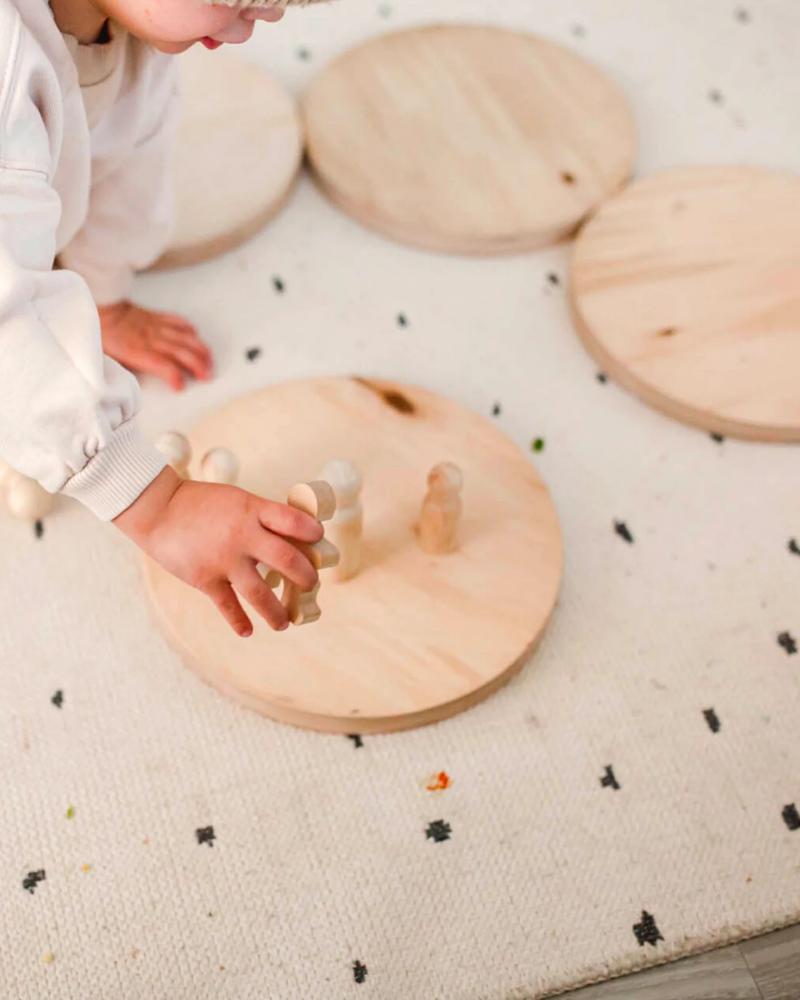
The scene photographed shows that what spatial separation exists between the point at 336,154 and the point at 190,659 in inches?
21.2

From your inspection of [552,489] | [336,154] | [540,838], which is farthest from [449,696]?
[336,154]

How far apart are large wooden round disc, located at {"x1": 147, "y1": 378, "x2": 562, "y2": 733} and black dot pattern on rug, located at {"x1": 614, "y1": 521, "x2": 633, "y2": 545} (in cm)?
7

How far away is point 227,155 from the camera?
977 mm

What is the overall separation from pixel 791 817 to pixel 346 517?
0.37 meters

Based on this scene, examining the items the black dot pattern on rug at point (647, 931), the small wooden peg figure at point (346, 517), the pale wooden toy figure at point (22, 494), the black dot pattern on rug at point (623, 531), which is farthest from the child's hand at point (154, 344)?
the black dot pattern on rug at point (647, 931)

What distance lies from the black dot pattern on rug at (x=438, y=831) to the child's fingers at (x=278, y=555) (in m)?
0.23

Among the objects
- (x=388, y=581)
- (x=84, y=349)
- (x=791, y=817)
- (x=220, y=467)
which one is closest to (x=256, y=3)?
(x=84, y=349)

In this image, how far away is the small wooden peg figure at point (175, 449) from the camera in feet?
2.28

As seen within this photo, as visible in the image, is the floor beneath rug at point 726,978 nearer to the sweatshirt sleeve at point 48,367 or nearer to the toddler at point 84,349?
the toddler at point 84,349

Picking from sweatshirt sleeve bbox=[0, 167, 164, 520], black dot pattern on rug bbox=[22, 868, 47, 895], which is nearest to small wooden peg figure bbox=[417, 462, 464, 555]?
sweatshirt sleeve bbox=[0, 167, 164, 520]

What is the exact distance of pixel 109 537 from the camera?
0.78 meters

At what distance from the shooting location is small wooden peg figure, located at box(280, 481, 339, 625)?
57cm

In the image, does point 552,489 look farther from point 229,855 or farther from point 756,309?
point 229,855

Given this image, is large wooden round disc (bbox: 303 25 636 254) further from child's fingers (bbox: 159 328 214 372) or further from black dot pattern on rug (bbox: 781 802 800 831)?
black dot pattern on rug (bbox: 781 802 800 831)
